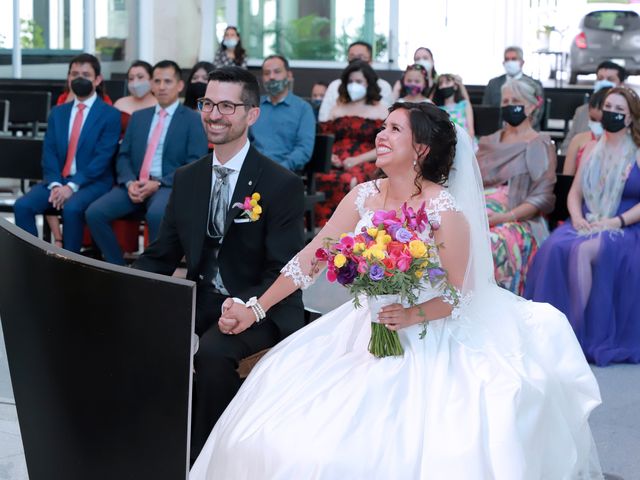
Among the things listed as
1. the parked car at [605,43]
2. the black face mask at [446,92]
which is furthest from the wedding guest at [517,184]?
the parked car at [605,43]

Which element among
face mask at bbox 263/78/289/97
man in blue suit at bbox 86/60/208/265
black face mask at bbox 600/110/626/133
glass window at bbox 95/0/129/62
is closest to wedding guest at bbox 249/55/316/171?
face mask at bbox 263/78/289/97

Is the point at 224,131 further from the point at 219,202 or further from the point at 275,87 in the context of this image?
the point at 275,87

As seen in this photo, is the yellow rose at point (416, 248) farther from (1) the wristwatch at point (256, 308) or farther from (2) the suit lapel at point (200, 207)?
(2) the suit lapel at point (200, 207)

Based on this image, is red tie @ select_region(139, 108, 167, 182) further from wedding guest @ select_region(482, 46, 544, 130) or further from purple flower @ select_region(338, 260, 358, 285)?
wedding guest @ select_region(482, 46, 544, 130)

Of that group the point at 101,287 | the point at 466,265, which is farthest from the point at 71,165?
the point at 101,287

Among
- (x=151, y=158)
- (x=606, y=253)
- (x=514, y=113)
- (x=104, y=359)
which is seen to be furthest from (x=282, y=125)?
(x=104, y=359)

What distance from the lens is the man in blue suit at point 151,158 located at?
21.8ft

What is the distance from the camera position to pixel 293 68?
49.6 feet

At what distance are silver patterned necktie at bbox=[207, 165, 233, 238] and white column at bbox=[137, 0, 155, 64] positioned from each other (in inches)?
448

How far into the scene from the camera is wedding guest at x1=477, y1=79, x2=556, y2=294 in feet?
20.6

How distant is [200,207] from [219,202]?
77 millimetres

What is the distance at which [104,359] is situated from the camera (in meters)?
1.11

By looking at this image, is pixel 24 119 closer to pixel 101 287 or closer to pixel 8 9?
pixel 8 9

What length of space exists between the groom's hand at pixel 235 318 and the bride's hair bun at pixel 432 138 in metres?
0.70
